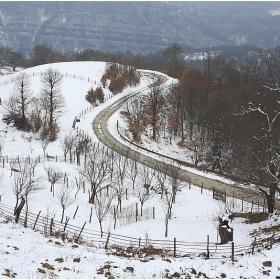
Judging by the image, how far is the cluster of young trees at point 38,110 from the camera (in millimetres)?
62531

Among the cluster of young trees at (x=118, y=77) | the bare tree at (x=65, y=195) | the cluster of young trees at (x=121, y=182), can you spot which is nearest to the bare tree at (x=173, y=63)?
the cluster of young trees at (x=118, y=77)

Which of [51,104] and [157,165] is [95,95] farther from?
[157,165]

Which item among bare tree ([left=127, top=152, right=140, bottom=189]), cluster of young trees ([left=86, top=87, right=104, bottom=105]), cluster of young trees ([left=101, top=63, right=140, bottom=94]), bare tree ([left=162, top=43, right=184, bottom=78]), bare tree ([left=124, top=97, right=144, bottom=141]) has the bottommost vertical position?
bare tree ([left=127, top=152, right=140, bottom=189])

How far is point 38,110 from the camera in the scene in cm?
6738

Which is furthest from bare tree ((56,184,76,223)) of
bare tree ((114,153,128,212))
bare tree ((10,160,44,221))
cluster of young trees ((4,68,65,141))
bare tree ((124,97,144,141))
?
bare tree ((124,97,144,141))

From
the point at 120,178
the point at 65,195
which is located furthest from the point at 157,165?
the point at 65,195

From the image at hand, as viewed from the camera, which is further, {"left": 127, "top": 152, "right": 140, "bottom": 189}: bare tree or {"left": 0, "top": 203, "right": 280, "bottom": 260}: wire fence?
{"left": 127, "top": 152, "right": 140, "bottom": 189}: bare tree

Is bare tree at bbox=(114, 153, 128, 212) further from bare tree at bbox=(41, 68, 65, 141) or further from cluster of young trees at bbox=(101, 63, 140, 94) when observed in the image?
cluster of young trees at bbox=(101, 63, 140, 94)

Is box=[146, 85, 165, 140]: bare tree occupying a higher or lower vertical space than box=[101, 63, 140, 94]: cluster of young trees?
lower

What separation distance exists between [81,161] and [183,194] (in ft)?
51.5

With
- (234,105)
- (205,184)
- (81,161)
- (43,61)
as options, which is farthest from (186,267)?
(43,61)

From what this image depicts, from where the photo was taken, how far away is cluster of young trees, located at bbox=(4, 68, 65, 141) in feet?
205

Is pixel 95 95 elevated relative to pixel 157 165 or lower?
elevated

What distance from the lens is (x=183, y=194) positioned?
3772 cm
